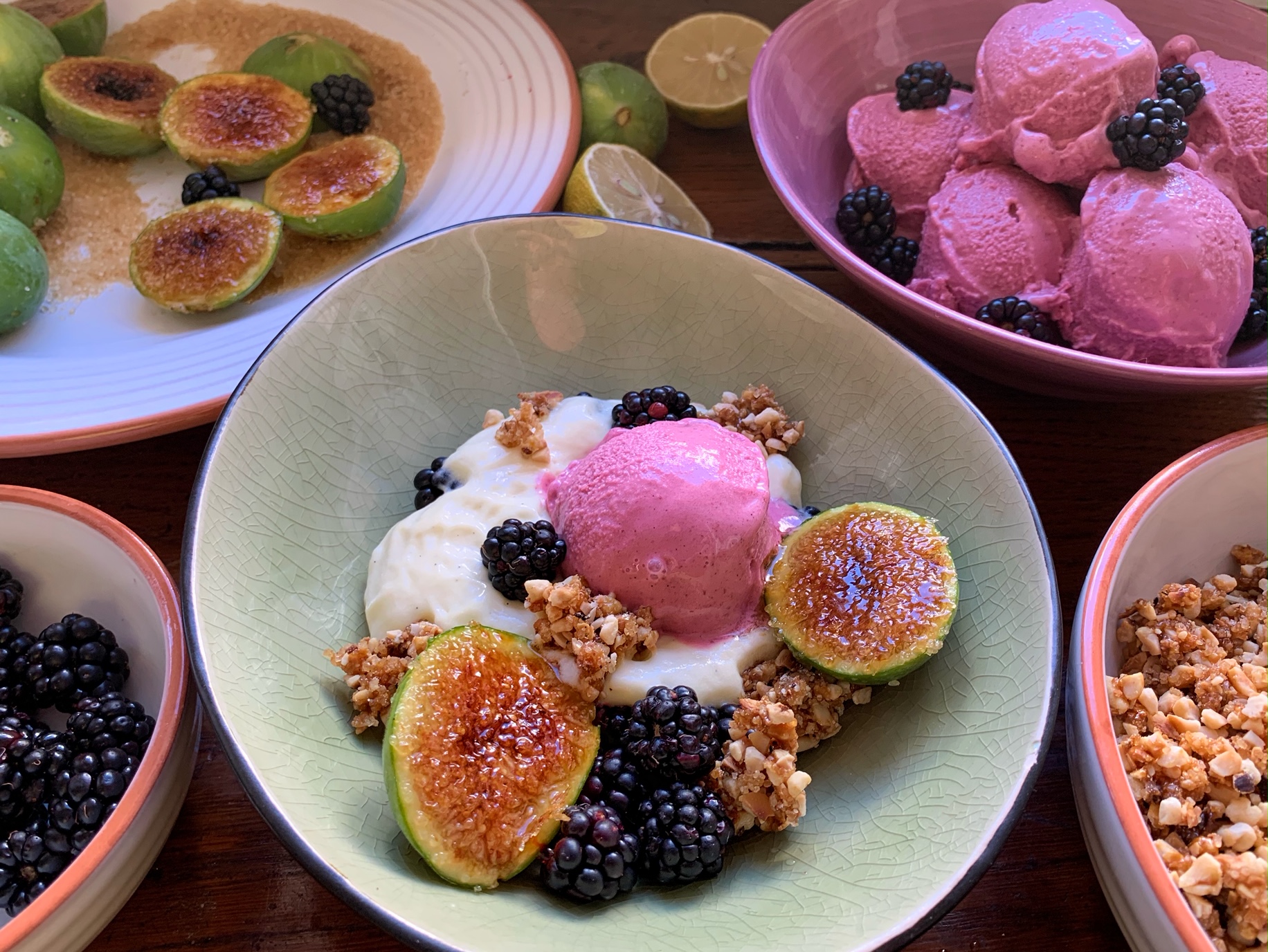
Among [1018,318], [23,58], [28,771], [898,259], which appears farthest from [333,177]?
[1018,318]

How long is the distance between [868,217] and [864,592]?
824 mm

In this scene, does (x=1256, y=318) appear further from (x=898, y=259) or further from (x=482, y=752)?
(x=482, y=752)

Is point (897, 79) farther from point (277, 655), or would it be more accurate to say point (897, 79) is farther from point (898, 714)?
point (277, 655)

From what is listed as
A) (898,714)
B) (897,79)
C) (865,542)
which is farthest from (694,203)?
(898,714)

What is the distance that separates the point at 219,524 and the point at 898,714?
952 mm

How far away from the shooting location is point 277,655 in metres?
1.26

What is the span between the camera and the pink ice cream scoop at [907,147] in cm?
182

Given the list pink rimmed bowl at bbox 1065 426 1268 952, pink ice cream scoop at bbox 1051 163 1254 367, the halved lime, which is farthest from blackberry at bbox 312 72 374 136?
pink rimmed bowl at bbox 1065 426 1268 952

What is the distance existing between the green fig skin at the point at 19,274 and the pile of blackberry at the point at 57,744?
605mm

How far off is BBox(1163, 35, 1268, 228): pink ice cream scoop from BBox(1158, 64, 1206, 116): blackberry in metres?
0.06

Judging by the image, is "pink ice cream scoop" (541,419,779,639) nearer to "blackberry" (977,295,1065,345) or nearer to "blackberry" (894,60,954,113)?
"blackberry" (977,295,1065,345)

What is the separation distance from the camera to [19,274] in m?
1.66

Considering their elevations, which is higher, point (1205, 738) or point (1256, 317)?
point (1256, 317)

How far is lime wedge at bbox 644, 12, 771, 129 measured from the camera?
2121mm
